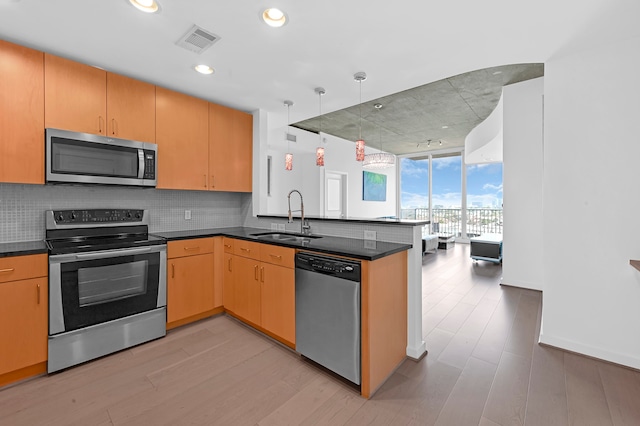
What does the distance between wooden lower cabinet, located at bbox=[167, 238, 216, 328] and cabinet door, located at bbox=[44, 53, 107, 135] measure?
128cm

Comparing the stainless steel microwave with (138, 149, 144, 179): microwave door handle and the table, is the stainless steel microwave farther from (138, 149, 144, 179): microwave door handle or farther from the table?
the table

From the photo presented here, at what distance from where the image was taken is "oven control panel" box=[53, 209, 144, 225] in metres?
2.55

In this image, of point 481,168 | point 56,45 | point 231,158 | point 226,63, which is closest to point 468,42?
point 226,63

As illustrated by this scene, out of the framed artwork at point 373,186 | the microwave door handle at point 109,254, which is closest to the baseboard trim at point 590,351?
the microwave door handle at point 109,254

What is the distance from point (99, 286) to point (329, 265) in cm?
190

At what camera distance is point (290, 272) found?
2.32 meters

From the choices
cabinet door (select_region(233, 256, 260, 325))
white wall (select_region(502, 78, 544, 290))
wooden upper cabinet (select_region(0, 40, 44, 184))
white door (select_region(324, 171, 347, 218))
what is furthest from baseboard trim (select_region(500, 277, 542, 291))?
wooden upper cabinet (select_region(0, 40, 44, 184))

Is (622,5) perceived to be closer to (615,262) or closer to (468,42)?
(468,42)

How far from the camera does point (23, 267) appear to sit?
1976 mm

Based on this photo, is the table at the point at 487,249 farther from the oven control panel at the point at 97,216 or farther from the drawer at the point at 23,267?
the drawer at the point at 23,267

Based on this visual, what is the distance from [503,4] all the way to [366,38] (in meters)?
0.90

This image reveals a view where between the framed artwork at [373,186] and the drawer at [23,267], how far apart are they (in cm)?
714

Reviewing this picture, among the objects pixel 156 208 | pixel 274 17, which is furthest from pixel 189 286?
pixel 274 17

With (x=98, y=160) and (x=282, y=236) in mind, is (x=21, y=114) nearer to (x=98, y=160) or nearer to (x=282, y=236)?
(x=98, y=160)
